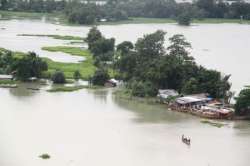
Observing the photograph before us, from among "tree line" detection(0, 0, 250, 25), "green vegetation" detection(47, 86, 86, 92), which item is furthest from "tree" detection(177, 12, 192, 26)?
"green vegetation" detection(47, 86, 86, 92)

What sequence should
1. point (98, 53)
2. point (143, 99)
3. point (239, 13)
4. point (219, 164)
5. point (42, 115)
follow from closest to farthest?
1. point (219, 164)
2. point (42, 115)
3. point (143, 99)
4. point (98, 53)
5. point (239, 13)

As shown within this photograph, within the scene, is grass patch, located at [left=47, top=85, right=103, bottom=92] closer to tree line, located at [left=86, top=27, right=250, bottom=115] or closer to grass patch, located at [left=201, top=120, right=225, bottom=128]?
tree line, located at [left=86, top=27, right=250, bottom=115]

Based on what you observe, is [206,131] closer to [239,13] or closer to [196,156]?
[196,156]

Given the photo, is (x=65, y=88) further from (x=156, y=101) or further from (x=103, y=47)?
(x=103, y=47)

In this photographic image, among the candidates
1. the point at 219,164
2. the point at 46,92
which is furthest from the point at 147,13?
the point at 219,164

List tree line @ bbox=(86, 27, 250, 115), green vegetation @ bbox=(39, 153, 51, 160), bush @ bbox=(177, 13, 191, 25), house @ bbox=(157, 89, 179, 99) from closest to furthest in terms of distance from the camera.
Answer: green vegetation @ bbox=(39, 153, 51, 160)
tree line @ bbox=(86, 27, 250, 115)
house @ bbox=(157, 89, 179, 99)
bush @ bbox=(177, 13, 191, 25)

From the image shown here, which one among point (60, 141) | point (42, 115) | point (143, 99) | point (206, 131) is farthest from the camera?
point (143, 99)

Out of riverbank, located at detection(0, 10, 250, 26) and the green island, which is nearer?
the green island
